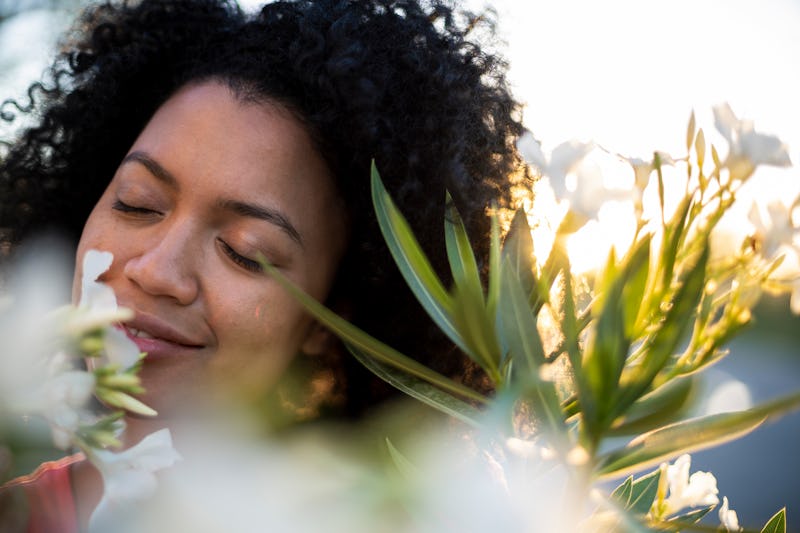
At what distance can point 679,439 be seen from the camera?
0.68m

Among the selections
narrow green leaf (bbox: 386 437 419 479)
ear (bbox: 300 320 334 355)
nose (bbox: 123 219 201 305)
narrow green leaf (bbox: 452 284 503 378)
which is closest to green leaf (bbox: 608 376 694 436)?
narrow green leaf (bbox: 452 284 503 378)

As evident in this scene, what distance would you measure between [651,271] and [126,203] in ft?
2.52

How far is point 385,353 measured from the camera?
2.57 ft

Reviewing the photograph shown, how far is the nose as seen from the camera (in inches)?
41.1

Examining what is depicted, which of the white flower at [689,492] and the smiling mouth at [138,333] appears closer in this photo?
the white flower at [689,492]

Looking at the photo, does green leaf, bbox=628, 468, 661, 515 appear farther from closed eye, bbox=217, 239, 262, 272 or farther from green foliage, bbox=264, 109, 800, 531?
closed eye, bbox=217, 239, 262, 272

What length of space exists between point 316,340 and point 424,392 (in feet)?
2.07

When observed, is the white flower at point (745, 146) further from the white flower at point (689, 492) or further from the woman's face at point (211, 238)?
the woman's face at point (211, 238)

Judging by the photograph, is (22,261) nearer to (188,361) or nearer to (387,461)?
(188,361)

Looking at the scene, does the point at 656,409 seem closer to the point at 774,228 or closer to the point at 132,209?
the point at 774,228

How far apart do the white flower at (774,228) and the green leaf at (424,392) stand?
1.02 feet

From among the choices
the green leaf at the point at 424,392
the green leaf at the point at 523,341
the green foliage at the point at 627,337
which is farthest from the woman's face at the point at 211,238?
the green leaf at the point at 523,341

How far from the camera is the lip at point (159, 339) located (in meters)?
1.06

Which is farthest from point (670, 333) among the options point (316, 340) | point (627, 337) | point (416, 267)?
point (316, 340)
